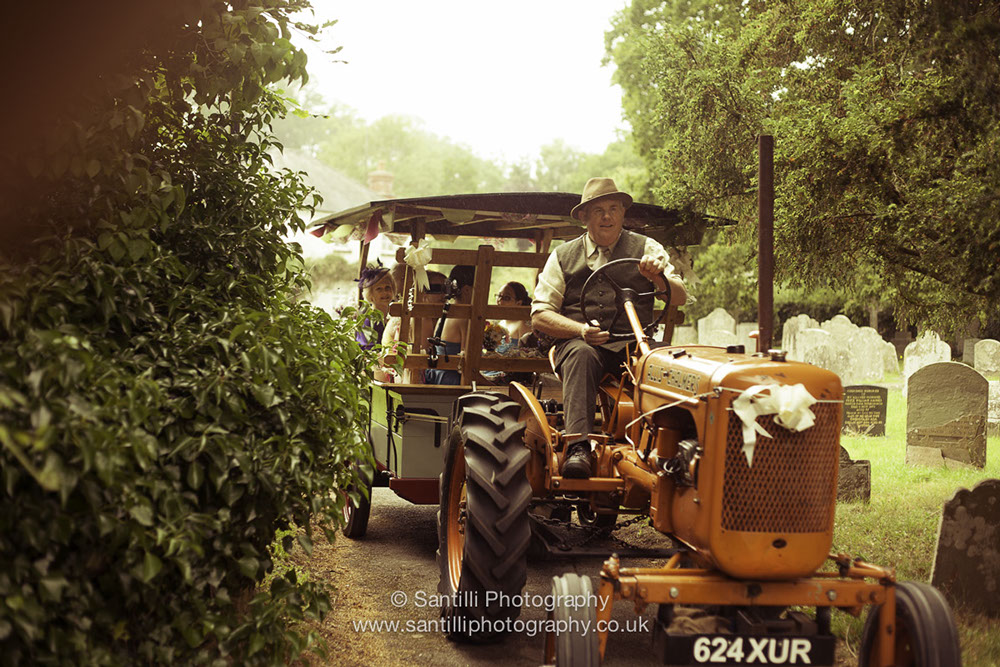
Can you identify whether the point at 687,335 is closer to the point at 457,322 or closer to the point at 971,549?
the point at 457,322

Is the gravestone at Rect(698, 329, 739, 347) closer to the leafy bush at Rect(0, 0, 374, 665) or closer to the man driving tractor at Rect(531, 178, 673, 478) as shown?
the man driving tractor at Rect(531, 178, 673, 478)

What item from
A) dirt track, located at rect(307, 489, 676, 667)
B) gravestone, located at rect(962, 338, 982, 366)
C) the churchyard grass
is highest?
gravestone, located at rect(962, 338, 982, 366)

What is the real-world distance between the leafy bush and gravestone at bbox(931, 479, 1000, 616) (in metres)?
3.25

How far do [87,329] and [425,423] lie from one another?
3358 millimetres

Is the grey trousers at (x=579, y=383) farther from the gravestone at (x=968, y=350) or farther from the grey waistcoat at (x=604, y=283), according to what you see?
the gravestone at (x=968, y=350)

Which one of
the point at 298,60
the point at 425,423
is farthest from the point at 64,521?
the point at 425,423

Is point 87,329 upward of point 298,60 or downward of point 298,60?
downward

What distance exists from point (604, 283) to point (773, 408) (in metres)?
2.09

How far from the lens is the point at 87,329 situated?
10.0ft

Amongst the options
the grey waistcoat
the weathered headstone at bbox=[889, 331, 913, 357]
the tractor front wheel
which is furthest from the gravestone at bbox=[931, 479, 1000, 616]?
the weathered headstone at bbox=[889, 331, 913, 357]

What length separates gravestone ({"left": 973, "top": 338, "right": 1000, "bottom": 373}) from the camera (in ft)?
54.1

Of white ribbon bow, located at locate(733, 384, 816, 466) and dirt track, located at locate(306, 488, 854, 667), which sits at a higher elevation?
white ribbon bow, located at locate(733, 384, 816, 466)

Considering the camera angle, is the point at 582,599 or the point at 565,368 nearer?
the point at 582,599

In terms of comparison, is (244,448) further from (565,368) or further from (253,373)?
(565,368)
